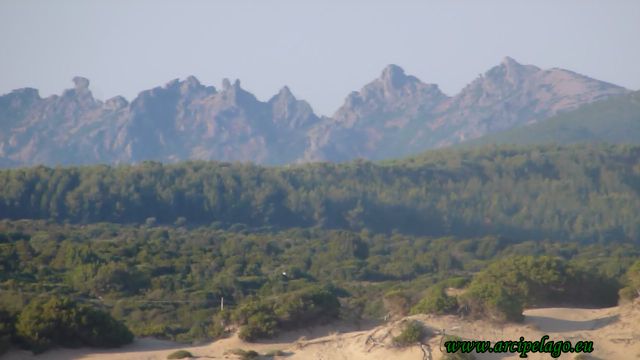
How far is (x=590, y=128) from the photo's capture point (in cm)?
11788

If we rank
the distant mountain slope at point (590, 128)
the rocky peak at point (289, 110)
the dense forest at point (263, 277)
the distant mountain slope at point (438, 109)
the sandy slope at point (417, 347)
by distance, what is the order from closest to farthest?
the sandy slope at point (417, 347) → the dense forest at point (263, 277) → the distant mountain slope at point (590, 128) → the distant mountain slope at point (438, 109) → the rocky peak at point (289, 110)

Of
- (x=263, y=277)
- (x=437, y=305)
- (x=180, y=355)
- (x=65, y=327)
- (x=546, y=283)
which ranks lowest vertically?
(x=180, y=355)

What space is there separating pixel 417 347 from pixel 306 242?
39.6 m

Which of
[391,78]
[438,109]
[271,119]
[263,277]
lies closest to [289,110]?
[271,119]

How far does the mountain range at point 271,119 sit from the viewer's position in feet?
533

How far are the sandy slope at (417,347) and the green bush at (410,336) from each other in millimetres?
150

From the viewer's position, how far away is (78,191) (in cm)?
6894

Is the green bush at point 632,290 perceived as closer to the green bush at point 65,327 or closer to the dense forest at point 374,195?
the green bush at point 65,327

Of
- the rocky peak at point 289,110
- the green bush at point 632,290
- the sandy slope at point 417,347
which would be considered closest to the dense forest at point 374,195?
the sandy slope at point 417,347

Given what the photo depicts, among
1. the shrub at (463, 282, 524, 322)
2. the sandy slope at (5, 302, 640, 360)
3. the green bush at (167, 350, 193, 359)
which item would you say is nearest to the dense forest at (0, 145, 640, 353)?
the shrub at (463, 282, 524, 322)

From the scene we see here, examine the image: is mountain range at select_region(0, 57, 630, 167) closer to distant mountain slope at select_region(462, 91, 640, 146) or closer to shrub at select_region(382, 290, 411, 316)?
distant mountain slope at select_region(462, 91, 640, 146)

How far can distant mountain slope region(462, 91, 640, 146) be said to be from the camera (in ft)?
377

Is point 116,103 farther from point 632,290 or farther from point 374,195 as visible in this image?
point 632,290

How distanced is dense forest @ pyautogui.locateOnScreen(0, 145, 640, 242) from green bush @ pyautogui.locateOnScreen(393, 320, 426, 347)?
158 ft
